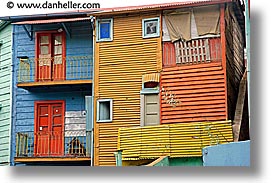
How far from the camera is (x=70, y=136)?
4418 mm

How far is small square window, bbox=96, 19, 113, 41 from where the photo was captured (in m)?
4.45

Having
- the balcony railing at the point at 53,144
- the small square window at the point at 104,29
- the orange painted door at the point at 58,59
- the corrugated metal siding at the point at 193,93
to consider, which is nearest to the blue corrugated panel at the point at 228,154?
the corrugated metal siding at the point at 193,93

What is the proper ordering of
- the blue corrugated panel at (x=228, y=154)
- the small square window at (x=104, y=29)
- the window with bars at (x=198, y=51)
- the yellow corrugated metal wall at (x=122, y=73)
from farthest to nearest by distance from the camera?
the small square window at (x=104, y=29), the yellow corrugated metal wall at (x=122, y=73), the window with bars at (x=198, y=51), the blue corrugated panel at (x=228, y=154)

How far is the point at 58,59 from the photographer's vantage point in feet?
14.8

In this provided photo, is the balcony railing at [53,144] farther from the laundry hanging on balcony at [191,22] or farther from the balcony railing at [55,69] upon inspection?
the laundry hanging on balcony at [191,22]

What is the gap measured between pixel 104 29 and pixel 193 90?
762mm

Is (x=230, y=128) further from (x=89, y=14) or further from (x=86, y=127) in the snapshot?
(x=89, y=14)

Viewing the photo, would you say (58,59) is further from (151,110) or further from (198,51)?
(198,51)

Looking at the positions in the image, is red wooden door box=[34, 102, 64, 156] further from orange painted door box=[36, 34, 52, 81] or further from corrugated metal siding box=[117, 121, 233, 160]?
corrugated metal siding box=[117, 121, 233, 160]

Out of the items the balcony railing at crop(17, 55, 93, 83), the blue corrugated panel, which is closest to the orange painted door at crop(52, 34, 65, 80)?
the balcony railing at crop(17, 55, 93, 83)

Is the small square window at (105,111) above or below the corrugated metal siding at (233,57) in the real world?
below

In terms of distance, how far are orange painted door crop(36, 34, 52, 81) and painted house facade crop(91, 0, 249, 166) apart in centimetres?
35

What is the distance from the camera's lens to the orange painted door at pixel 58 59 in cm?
448

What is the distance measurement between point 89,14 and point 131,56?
43cm
